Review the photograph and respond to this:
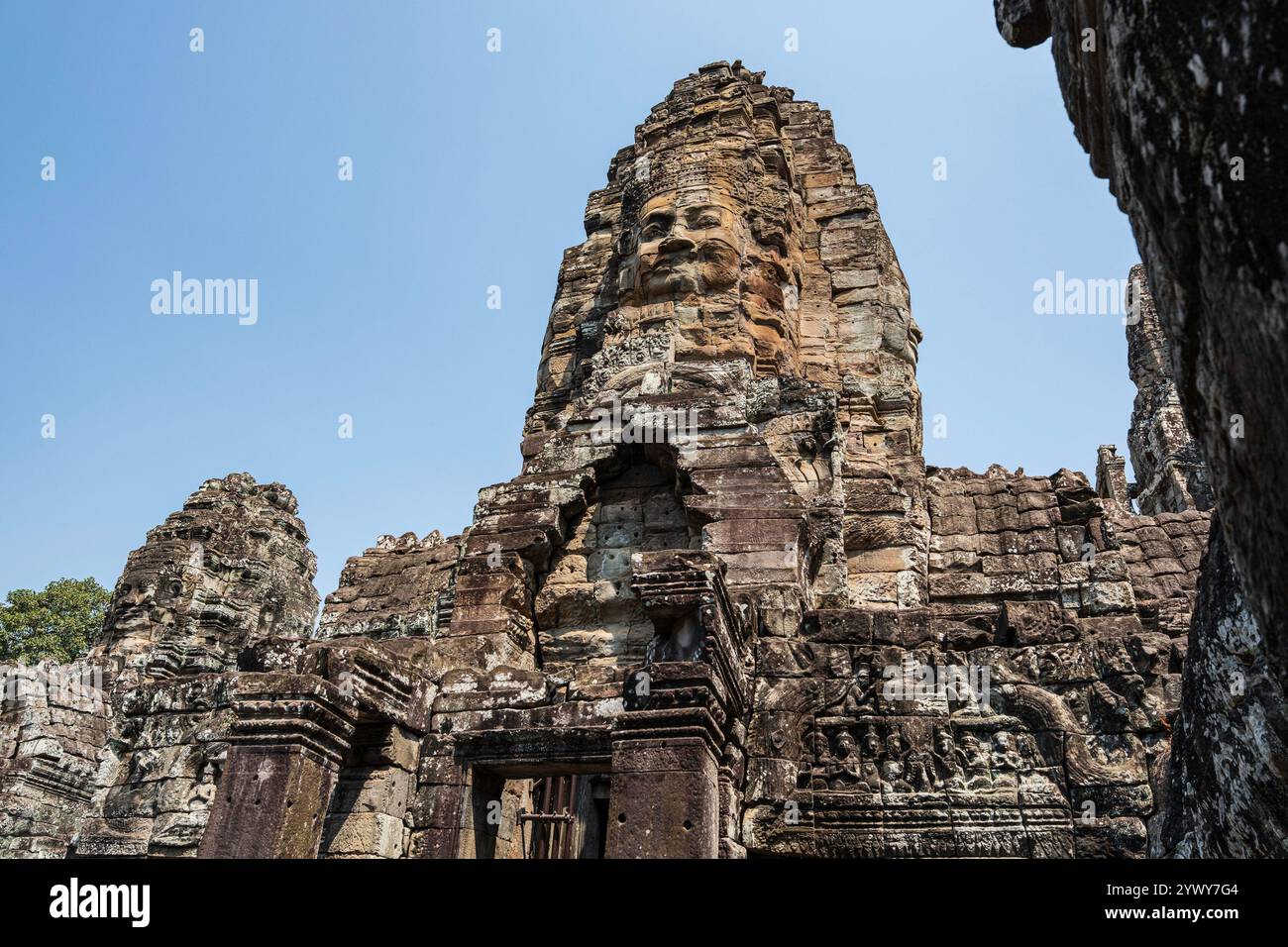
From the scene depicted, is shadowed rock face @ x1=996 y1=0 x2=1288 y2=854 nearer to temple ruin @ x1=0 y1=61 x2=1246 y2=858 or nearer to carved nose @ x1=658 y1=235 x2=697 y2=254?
temple ruin @ x1=0 y1=61 x2=1246 y2=858

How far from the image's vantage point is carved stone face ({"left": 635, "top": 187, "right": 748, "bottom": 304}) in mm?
13000

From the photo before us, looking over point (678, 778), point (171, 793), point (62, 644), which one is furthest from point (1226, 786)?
point (62, 644)

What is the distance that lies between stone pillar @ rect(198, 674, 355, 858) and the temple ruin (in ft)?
0.07

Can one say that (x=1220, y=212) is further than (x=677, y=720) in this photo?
No

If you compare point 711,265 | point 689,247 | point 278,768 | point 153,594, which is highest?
point 689,247

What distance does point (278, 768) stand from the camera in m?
6.48

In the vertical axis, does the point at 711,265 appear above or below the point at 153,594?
above

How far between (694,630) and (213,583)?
538 inches

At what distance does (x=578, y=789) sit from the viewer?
38.5 feet

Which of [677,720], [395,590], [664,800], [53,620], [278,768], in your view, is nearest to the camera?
[664,800]

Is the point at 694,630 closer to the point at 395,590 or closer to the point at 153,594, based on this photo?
the point at 395,590

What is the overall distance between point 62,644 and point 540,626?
89.0 ft

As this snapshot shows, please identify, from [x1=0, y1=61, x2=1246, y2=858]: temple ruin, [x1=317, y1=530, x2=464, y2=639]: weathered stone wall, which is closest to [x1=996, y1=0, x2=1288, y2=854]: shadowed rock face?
[x1=0, y1=61, x2=1246, y2=858]: temple ruin

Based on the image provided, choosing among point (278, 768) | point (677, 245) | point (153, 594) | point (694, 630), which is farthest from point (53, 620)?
point (694, 630)
